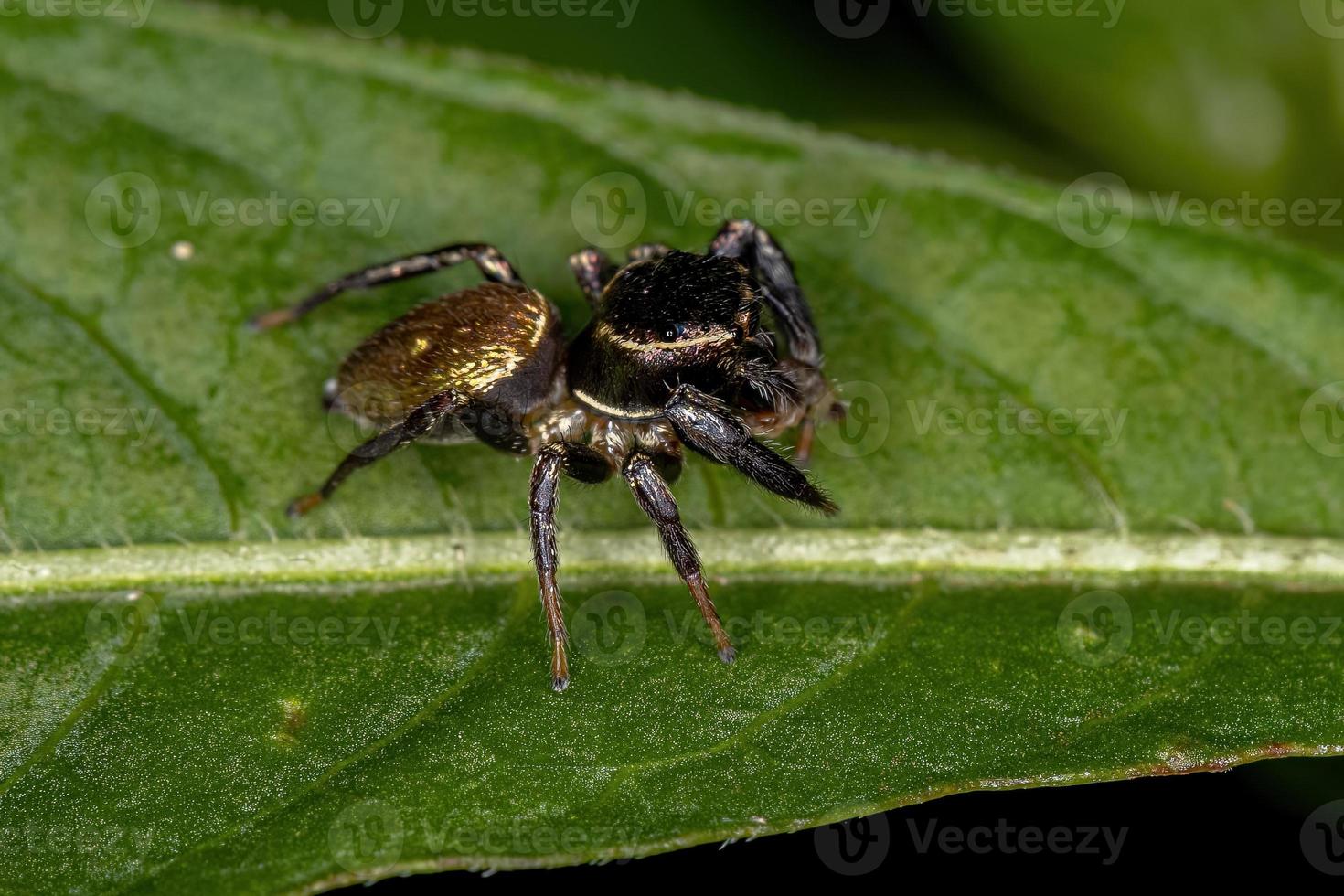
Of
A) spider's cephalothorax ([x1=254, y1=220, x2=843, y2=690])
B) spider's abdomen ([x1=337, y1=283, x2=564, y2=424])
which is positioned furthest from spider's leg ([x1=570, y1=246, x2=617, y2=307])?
spider's abdomen ([x1=337, y1=283, x2=564, y2=424])

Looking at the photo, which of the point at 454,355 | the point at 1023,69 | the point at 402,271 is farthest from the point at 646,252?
the point at 1023,69

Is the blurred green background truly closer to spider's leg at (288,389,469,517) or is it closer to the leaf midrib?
the leaf midrib

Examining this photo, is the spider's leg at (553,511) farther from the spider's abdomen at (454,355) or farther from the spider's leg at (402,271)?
the spider's leg at (402,271)

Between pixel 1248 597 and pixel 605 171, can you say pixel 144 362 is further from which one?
pixel 1248 597

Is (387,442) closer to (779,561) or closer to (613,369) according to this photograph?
(613,369)

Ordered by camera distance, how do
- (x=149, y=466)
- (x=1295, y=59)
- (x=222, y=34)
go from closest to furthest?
(x=149, y=466), (x=222, y=34), (x=1295, y=59)

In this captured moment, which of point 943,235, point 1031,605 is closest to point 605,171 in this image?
point 943,235

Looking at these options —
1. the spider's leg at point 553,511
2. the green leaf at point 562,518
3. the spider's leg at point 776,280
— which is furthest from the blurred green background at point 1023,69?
the spider's leg at point 553,511
